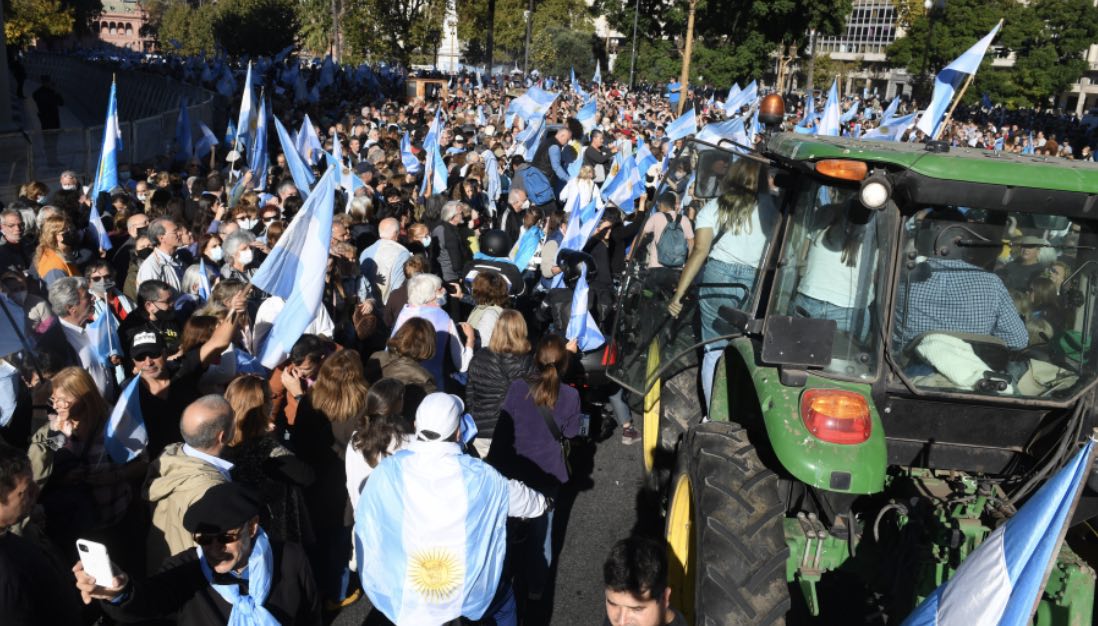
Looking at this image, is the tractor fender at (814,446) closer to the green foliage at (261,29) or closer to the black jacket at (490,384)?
the black jacket at (490,384)

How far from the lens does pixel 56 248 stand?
6.84 metres

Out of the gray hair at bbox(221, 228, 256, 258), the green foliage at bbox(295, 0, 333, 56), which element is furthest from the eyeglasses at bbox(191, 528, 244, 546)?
the green foliage at bbox(295, 0, 333, 56)

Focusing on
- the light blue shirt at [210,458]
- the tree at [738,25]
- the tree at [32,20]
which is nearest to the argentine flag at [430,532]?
the light blue shirt at [210,458]

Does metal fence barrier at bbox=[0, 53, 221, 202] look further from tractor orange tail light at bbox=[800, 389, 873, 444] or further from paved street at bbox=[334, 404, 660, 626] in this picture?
tractor orange tail light at bbox=[800, 389, 873, 444]

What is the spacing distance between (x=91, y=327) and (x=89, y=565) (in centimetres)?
308

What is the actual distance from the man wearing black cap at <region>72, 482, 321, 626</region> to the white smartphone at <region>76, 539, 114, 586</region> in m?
0.35

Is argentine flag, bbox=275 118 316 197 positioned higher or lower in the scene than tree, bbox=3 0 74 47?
lower

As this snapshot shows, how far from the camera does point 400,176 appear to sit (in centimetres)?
1195

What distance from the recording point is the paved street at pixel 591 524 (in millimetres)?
5082

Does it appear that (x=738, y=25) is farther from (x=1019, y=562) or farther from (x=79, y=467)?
(x=1019, y=562)

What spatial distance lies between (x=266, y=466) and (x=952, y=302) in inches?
119

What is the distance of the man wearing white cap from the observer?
364 centimetres

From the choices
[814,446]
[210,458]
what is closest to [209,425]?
[210,458]

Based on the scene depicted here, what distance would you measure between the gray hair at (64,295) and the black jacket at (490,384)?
7.29 feet
